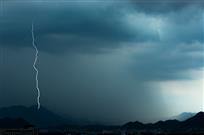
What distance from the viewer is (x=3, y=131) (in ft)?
356

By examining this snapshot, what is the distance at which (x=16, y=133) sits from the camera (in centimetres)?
10838

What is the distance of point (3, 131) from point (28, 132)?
5930 mm

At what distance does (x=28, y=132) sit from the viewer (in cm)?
10912

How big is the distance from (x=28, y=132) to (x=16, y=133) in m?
2.85

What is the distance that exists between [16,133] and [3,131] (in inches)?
126
